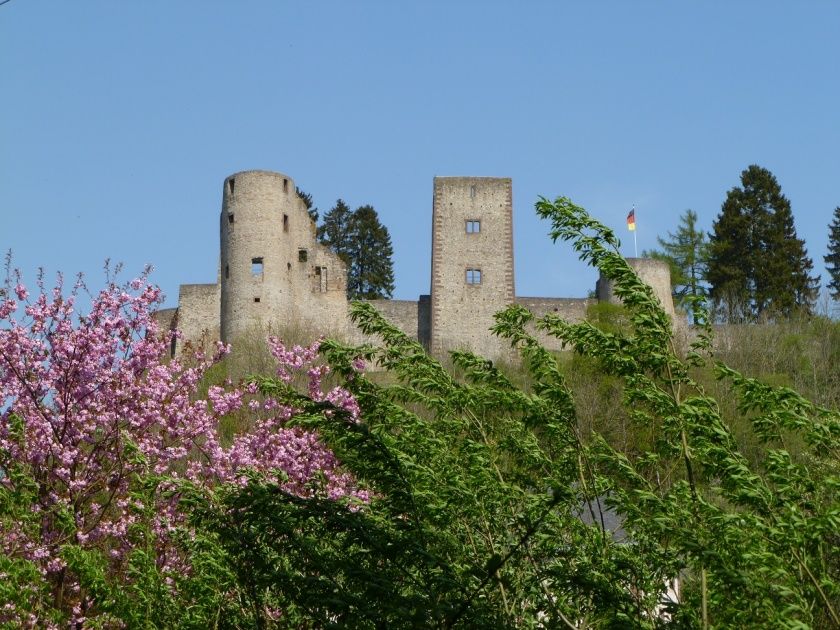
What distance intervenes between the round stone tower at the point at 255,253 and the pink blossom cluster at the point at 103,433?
2638 cm

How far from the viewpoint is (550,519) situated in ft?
38.9

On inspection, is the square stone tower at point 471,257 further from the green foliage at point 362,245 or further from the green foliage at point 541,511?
the green foliage at point 541,511

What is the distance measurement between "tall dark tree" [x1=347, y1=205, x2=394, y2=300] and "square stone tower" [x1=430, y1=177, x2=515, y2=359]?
482 inches

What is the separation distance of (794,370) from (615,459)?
32.4m

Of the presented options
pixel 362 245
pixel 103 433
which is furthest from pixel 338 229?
pixel 103 433

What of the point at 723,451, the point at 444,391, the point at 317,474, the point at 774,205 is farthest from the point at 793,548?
the point at 774,205

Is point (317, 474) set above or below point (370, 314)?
below

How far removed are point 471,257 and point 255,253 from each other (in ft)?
23.7

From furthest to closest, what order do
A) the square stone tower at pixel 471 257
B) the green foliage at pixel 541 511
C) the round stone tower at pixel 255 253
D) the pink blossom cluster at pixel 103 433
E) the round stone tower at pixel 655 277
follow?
the round stone tower at pixel 655 277 → the square stone tower at pixel 471 257 → the round stone tower at pixel 255 253 → the pink blossom cluster at pixel 103 433 → the green foliage at pixel 541 511

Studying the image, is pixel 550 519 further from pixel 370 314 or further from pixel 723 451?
pixel 370 314

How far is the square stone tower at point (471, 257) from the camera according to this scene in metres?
46.4

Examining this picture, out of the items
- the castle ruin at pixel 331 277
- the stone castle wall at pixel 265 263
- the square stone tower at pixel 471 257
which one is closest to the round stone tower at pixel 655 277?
the castle ruin at pixel 331 277

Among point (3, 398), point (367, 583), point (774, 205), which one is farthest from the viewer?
point (774, 205)

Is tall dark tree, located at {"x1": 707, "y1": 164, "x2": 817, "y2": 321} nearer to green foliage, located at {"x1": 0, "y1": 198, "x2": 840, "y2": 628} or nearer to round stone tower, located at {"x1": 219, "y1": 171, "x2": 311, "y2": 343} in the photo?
round stone tower, located at {"x1": 219, "y1": 171, "x2": 311, "y2": 343}
